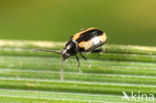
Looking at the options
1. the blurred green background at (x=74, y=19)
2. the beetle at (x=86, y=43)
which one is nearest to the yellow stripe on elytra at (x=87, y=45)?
the beetle at (x=86, y=43)

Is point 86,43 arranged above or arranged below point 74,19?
below

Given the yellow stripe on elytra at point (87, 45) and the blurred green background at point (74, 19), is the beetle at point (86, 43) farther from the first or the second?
the blurred green background at point (74, 19)

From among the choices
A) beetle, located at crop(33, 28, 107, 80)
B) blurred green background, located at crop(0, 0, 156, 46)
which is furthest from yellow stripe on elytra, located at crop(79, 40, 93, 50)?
blurred green background, located at crop(0, 0, 156, 46)

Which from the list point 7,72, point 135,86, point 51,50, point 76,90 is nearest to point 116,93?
point 135,86

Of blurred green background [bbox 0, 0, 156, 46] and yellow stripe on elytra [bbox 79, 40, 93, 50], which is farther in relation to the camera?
blurred green background [bbox 0, 0, 156, 46]

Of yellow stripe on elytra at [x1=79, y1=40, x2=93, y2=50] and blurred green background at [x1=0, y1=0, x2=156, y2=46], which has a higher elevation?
blurred green background at [x1=0, y1=0, x2=156, y2=46]

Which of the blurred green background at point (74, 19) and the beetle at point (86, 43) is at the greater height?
the blurred green background at point (74, 19)

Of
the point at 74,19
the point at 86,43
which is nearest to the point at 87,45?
the point at 86,43

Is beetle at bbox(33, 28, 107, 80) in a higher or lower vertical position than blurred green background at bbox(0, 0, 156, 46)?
lower

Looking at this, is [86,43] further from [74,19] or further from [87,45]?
[74,19]

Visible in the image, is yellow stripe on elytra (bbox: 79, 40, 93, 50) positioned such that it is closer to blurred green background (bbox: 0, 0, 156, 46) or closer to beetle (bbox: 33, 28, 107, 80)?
beetle (bbox: 33, 28, 107, 80)
